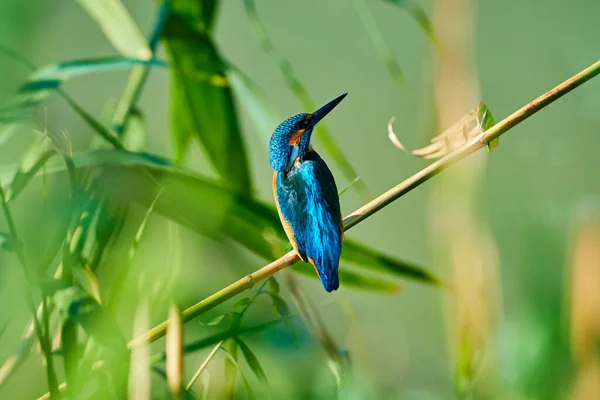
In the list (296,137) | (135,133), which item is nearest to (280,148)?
(296,137)

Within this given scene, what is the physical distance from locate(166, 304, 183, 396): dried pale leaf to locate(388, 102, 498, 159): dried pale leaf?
208 mm

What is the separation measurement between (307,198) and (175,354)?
167 millimetres

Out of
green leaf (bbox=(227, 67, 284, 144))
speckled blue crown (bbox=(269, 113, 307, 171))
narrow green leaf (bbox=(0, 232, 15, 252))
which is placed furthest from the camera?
green leaf (bbox=(227, 67, 284, 144))

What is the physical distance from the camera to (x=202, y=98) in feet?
2.50

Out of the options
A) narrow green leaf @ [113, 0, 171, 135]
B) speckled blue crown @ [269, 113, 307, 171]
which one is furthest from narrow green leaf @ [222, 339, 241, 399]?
narrow green leaf @ [113, 0, 171, 135]

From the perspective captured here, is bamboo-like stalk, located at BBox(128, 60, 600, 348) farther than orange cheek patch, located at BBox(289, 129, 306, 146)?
No

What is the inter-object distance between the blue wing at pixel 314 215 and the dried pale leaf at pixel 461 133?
0.21ft

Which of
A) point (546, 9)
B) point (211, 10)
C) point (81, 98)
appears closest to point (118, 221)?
point (211, 10)

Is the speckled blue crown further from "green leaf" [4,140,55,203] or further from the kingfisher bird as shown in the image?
"green leaf" [4,140,55,203]

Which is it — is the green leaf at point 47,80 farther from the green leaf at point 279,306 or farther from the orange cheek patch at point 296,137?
the green leaf at point 279,306

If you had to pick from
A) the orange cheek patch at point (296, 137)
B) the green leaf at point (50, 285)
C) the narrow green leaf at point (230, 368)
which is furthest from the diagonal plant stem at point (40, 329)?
the orange cheek patch at point (296, 137)

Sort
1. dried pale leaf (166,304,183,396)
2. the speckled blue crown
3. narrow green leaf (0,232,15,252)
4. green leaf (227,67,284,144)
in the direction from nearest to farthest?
dried pale leaf (166,304,183,396) < narrow green leaf (0,232,15,252) < the speckled blue crown < green leaf (227,67,284,144)

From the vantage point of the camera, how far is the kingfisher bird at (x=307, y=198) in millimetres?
462

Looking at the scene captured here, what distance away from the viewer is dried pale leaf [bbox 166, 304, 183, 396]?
36 cm
